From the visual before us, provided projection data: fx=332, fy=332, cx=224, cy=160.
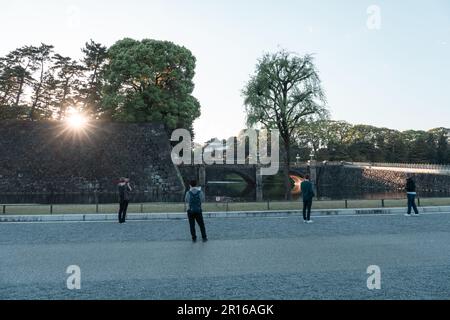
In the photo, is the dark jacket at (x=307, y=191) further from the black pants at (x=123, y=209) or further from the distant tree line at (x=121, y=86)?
the distant tree line at (x=121, y=86)

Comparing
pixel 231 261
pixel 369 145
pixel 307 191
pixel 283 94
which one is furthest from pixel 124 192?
pixel 369 145

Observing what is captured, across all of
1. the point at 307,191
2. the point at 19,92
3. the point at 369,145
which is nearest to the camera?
the point at 307,191

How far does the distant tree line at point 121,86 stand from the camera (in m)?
38.9

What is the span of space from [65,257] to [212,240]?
12.1ft

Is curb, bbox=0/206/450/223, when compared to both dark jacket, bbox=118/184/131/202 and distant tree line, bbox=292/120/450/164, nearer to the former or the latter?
dark jacket, bbox=118/184/131/202

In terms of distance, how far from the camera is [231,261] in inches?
267

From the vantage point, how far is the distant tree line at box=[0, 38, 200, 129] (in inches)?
1533

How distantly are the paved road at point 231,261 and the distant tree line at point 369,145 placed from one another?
2119 inches

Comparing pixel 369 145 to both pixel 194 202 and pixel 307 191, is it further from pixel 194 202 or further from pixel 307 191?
pixel 194 202

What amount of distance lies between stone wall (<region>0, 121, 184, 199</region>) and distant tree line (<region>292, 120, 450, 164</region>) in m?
35.0

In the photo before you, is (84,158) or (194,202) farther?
(84,158)

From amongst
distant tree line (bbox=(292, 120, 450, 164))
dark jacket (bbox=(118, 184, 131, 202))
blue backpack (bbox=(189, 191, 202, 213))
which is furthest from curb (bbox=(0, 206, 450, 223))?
distant tree line (bbox=(292, 120, 450, 164))

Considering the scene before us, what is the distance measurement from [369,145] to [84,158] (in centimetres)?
7180
